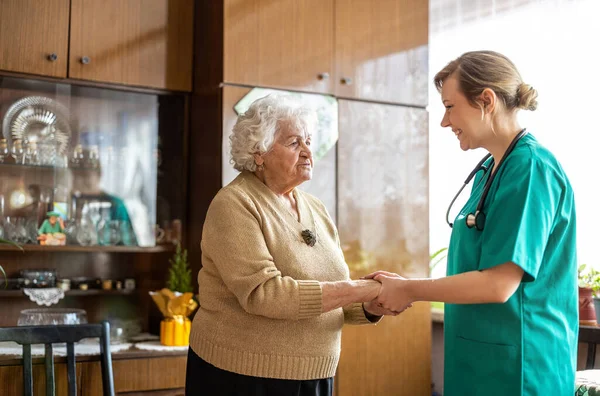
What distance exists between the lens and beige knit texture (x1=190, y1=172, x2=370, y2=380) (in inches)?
73.0

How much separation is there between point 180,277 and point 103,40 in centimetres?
106

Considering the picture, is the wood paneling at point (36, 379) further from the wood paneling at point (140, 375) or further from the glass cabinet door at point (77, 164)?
the glass cabinet door at point (77, 164)

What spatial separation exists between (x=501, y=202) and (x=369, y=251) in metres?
1.66

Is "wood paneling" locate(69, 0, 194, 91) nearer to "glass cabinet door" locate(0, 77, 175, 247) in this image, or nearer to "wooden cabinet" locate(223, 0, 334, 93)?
"glass cabinet door" locate(0, 77, 175, 247)

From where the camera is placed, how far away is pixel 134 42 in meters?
3.10

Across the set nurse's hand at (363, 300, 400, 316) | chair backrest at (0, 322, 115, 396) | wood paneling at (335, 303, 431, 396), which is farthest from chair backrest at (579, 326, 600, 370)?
chair backrest at (0, 322, 115, 396)

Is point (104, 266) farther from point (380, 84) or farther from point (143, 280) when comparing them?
point (380, 84)

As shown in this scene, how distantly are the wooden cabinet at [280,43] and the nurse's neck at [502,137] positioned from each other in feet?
4.82

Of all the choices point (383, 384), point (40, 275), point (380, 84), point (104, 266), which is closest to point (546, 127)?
point (380, 84)

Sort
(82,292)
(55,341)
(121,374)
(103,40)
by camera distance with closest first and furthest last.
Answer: (55,341) < (121,374) < (103,40) < (82,292)

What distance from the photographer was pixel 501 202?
62.7 inches

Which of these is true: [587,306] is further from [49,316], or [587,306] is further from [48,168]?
[48,168]

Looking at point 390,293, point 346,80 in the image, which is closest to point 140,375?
point 390,293

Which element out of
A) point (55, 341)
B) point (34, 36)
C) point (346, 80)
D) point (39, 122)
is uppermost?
point (34, 36)
